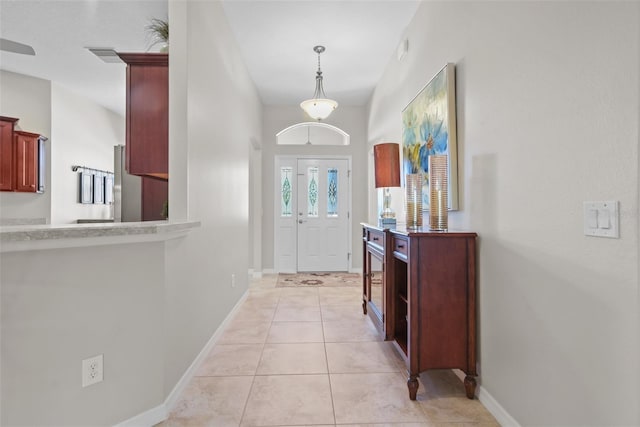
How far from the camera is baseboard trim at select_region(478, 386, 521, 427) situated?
1.53 m

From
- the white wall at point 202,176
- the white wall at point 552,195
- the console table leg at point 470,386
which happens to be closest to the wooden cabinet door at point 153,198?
the white wall at point 202,176

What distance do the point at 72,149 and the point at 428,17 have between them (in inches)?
196

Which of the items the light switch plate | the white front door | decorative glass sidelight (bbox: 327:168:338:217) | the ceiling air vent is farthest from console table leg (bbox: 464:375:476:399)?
the ceiling air vent

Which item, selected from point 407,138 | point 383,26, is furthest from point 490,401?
point 383,26

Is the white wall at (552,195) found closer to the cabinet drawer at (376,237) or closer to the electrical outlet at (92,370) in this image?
the cabinet drawer at (376,237)

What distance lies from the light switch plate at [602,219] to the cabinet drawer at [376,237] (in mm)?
1358

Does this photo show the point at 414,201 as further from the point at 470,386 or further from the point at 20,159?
the point at 20,159

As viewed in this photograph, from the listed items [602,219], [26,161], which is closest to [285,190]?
[26,161]

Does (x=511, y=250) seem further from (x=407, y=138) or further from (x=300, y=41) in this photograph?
(x=300, y=41)

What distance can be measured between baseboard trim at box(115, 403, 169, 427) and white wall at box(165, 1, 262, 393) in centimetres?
11

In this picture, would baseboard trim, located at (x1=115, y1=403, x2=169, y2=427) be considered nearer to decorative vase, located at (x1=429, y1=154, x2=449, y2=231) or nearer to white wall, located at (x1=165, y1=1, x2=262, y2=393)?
white wall, located at (x1=165, y1=1, x2=262, y2=393)

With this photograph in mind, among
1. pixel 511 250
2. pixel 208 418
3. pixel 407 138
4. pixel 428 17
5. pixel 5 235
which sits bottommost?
pixel 208 418

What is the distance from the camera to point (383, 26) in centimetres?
316

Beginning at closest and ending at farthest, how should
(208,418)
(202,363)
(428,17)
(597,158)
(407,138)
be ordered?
(597,158)
(208,418)
(202,363)
(428,17)
(407,138)
